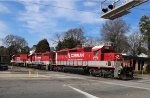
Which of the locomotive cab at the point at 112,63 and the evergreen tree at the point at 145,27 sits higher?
the evergreen tree at the point at 145,27

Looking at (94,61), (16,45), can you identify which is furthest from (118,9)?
(16,45)

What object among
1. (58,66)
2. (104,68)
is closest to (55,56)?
(58,66)

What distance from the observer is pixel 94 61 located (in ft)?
137

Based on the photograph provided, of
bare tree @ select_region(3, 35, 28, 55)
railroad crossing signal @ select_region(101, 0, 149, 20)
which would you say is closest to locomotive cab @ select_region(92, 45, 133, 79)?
railroad crossing signal @ select_region(101, 0, 149, 20)

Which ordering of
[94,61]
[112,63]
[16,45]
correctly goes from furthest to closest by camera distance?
[16,45], [94,61], [112,63]

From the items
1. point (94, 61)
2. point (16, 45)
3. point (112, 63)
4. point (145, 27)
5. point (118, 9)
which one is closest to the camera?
point (118, 9)

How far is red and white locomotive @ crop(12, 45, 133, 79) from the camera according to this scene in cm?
3714

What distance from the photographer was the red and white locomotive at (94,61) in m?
37.1

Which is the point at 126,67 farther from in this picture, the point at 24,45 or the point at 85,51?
the point at 24,45

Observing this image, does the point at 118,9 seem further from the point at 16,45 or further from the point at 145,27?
the point at 16,45

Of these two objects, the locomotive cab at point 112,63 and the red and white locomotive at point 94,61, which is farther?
the red and white locomotive at point 94,61

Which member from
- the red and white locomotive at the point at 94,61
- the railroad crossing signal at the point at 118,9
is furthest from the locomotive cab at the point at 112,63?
the railroad crossing signal at the point at 118,9

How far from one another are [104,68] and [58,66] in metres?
18.8

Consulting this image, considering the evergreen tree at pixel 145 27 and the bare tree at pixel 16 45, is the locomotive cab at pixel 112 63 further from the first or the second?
the bare tree at pixel 16 45
